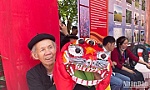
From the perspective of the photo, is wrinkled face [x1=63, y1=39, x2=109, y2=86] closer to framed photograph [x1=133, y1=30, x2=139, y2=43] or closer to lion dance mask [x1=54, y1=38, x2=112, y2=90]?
lion dance mask [x1=54, y1=38, x2=112, y2=90]

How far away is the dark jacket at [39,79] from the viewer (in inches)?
59.7

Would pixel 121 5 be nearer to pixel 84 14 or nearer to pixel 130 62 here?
pixel 130 62

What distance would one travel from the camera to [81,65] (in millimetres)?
1368

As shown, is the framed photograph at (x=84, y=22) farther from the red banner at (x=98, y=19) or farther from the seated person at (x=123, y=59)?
the seated person at (x=123, y=59)

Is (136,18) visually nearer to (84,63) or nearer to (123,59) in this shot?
(123,59)

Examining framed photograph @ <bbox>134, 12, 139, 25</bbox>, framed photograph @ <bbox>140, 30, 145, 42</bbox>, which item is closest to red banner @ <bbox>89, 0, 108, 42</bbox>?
framed photograph @ <bbox>134, 12, 139, 25</bbox>

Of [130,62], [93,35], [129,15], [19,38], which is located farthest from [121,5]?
[19,38]

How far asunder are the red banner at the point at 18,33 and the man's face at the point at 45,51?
0.67 feet

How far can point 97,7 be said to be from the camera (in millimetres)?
3027

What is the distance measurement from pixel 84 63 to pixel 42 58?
1.02ft

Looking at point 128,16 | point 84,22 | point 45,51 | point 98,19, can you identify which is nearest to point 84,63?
point 45,51

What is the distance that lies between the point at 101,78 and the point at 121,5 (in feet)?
9.55

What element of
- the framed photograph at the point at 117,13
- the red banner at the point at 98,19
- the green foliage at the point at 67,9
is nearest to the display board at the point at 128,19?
the framed photograph at the point at 117,13

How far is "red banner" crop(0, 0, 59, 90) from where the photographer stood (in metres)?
1.58
